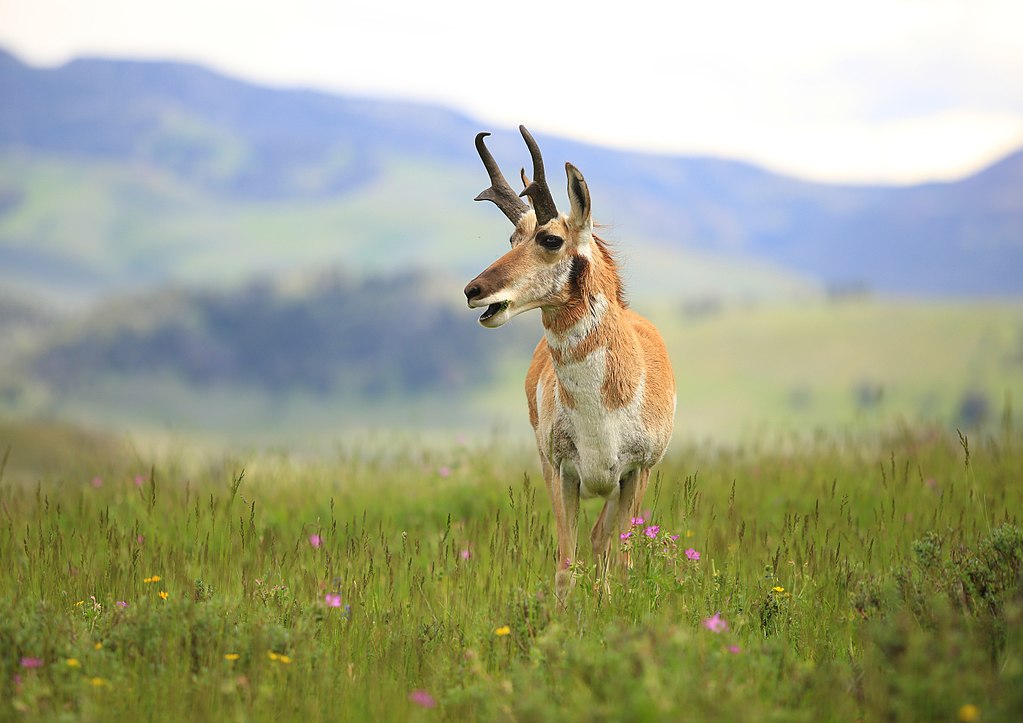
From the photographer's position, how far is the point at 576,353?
20.8 ft

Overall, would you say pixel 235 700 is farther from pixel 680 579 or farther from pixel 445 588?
pixel 680 579

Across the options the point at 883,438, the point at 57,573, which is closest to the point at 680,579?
the point at 57,573

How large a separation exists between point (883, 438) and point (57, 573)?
9.02 m

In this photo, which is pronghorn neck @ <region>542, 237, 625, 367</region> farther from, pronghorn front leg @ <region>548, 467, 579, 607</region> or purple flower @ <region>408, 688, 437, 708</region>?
purple flower @ <region>408, 688, 437, 708</region>

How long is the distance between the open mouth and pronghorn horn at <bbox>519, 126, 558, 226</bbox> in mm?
625

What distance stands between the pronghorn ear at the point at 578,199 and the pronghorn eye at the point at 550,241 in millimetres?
190

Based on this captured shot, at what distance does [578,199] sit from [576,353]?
3.09 feet

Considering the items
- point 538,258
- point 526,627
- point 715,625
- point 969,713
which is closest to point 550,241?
point 538,258

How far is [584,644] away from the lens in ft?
15.3

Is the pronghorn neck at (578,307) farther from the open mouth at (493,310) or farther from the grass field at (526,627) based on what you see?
the grass field at (526,627)

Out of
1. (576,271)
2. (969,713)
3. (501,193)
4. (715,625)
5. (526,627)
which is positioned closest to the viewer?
(969,713)

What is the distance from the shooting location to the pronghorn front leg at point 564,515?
650cm

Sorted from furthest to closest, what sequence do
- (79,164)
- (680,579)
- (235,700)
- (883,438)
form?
(79,164), (883,438), (680,579), (235,700)

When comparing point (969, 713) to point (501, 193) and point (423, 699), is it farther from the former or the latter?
point (501, 193)
